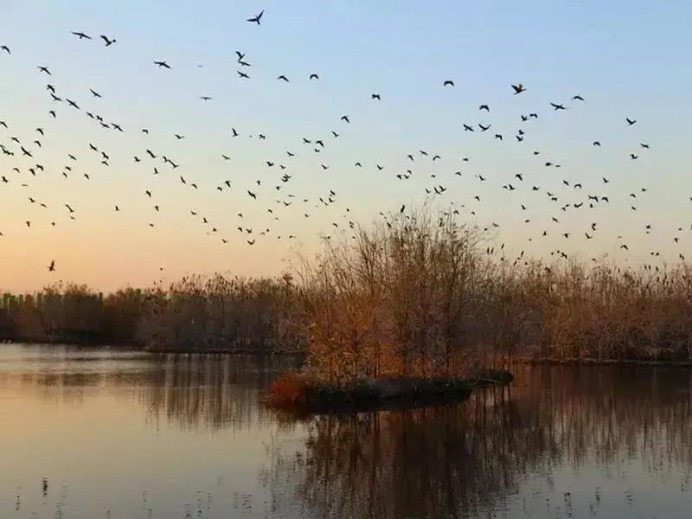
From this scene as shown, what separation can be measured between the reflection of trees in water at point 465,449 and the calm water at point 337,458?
0.06 metres

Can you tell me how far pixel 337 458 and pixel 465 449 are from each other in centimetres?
356

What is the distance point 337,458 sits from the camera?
18406 mm

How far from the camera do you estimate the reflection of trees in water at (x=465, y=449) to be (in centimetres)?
1433

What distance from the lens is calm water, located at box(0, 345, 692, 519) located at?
536 inches

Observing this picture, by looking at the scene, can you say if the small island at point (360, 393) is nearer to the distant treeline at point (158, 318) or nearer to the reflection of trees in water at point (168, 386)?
the reflection of trees in water at point (168, 386)

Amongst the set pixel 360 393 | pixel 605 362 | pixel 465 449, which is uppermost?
pixel 360 393

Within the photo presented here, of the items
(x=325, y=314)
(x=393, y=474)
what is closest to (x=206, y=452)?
(x=393, y=474)

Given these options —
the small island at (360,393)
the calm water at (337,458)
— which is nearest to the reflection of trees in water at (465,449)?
the calm water at (337,458)

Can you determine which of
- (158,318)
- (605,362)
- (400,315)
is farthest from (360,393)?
(158,318)

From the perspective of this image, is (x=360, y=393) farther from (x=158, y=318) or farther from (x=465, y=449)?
(x=158, y=318)

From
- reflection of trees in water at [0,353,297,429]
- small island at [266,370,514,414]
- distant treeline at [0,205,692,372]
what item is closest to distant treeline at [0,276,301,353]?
distant treeline at [0,205,692,372]

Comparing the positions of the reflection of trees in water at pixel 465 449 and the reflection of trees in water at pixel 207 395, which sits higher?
the reflection of trees in water at pixel 207 395

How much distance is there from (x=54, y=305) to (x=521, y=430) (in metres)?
87.6

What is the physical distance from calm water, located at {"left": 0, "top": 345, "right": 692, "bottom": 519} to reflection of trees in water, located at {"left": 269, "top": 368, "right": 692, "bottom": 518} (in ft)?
0.20
